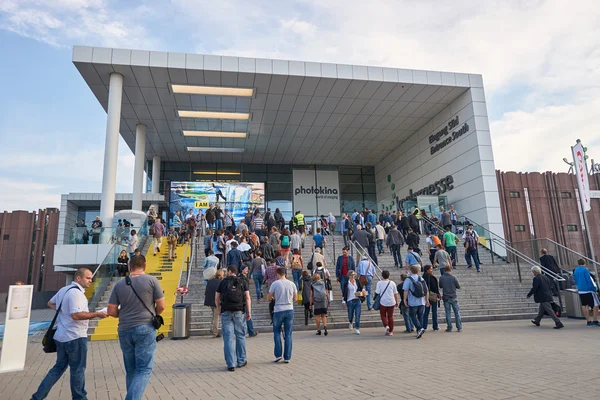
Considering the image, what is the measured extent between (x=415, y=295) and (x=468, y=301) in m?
4.31

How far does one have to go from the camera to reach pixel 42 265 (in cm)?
4116

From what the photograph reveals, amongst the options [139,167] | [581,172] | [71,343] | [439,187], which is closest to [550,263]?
[581,172]

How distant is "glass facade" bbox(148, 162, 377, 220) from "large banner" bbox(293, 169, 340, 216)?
0.43m

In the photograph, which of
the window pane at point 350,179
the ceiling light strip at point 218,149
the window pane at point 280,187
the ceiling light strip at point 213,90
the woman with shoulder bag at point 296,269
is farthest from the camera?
the window pane at point 350,179

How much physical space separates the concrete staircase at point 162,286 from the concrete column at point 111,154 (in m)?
2.70

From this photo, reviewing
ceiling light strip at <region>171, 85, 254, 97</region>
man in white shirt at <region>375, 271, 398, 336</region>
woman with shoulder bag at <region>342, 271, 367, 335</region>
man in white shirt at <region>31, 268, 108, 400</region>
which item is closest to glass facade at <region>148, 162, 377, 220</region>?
ceiling light strip at <region>171, 85, 254, 97</region>

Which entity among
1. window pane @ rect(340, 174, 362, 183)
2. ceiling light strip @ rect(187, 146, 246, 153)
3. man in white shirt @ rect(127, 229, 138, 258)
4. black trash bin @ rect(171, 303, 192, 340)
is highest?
ceiling light strip @ rect(187, 146, 246, 153)

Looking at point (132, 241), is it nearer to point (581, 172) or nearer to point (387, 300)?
point (387, 300)

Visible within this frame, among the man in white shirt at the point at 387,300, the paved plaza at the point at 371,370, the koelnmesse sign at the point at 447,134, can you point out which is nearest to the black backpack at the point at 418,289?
the man in white shirt at the point at 387,300

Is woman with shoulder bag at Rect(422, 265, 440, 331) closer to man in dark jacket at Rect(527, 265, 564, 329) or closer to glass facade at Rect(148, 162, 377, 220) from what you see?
man in dark jacket at Rect(527, 265, 564, 329)

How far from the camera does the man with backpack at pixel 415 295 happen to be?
9.29 m

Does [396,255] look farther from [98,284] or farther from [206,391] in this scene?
[206,391]

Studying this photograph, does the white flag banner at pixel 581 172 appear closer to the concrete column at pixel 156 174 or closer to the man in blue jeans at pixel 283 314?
the man in blue jeans at pixel 283 314

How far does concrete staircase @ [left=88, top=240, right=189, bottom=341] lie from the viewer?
10.6 meters
